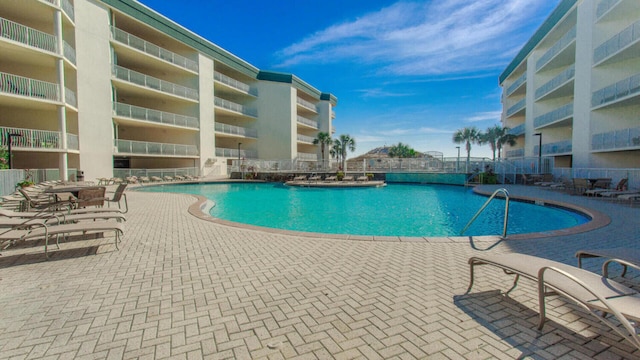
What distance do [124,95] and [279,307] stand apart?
2841 cm

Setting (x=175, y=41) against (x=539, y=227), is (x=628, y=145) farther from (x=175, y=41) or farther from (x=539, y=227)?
(x=175, y=41)

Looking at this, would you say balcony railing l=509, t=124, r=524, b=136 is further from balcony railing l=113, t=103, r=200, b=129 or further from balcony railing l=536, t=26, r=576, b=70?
balcony railing l=113, t=103, r=200, b=129

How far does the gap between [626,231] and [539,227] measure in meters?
2.18

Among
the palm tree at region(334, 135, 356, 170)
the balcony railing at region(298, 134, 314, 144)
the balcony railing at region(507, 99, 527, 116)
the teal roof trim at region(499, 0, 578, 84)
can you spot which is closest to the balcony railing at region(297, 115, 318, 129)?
the balcony railing at region(298, 134, 314, 144)

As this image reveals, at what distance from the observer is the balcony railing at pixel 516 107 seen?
97.7 ft

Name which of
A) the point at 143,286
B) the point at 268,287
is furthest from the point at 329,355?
the point at 143,286

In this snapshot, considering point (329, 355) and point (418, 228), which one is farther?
point (418, 228)

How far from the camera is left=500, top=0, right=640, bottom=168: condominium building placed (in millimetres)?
15711

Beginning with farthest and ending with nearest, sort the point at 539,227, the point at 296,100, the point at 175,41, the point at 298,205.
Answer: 1. the point at 296,100
2. the point at 175,41
3. the point at 298,205
4. the point at 539,227

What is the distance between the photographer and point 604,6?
1695 centimetres

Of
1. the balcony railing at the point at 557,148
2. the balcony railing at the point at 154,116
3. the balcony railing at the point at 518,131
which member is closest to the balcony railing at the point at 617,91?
the balcony railing at the point at 557,148

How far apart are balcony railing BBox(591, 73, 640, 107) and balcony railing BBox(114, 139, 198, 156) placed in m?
30.8

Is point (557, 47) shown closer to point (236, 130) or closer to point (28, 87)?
point (236, 130)

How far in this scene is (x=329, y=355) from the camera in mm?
2150
